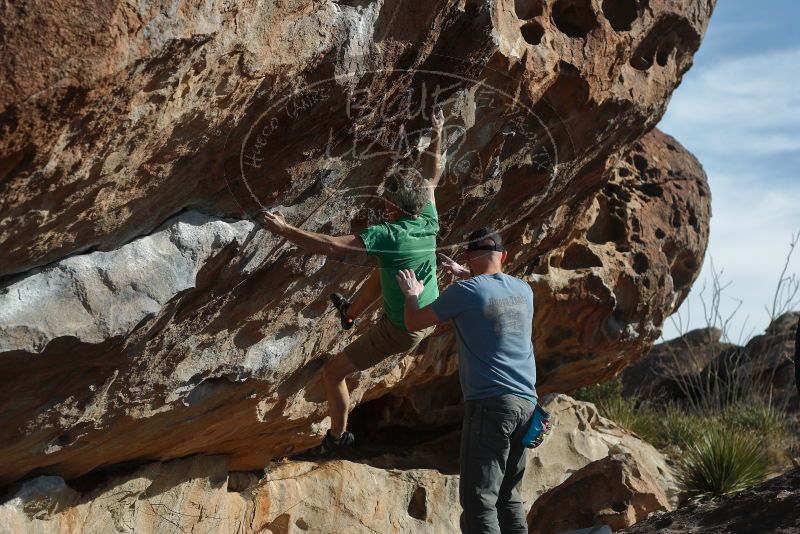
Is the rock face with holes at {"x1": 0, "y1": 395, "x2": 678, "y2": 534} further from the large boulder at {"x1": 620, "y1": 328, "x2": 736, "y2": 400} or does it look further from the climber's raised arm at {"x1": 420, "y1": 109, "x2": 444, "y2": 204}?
the large boulder at {"x1": 620, "y1": 328, "x2": 736, "y2": 400}

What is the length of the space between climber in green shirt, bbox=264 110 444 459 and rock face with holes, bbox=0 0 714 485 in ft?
0.64

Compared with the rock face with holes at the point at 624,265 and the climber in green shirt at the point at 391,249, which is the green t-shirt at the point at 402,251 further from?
the rock face with holes at the point at 624,265

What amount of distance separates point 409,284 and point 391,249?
355 millimetres

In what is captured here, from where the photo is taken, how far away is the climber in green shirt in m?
5.38

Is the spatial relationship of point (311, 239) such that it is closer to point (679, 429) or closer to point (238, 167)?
point (238, 167)

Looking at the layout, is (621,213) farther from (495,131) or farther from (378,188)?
(378,188)

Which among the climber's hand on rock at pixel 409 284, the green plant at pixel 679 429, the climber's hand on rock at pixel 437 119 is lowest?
the climber's hand on rock at pixel 409 284

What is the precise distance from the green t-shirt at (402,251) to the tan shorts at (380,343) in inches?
3.2

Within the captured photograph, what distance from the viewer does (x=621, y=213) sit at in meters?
9.94

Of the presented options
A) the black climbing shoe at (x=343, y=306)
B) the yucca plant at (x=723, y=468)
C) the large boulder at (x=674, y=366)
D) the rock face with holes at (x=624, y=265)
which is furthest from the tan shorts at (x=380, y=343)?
the large boulder at (x=674, y=366)

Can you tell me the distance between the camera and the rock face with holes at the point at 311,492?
23.1 ft

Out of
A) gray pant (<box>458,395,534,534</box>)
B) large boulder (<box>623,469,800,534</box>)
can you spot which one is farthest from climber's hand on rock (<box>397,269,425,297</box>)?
large boulder (<box>623,469,800,534</box>)

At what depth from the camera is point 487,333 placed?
5.02 metres

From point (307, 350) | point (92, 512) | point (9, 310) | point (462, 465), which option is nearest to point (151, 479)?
point (92, 512)
